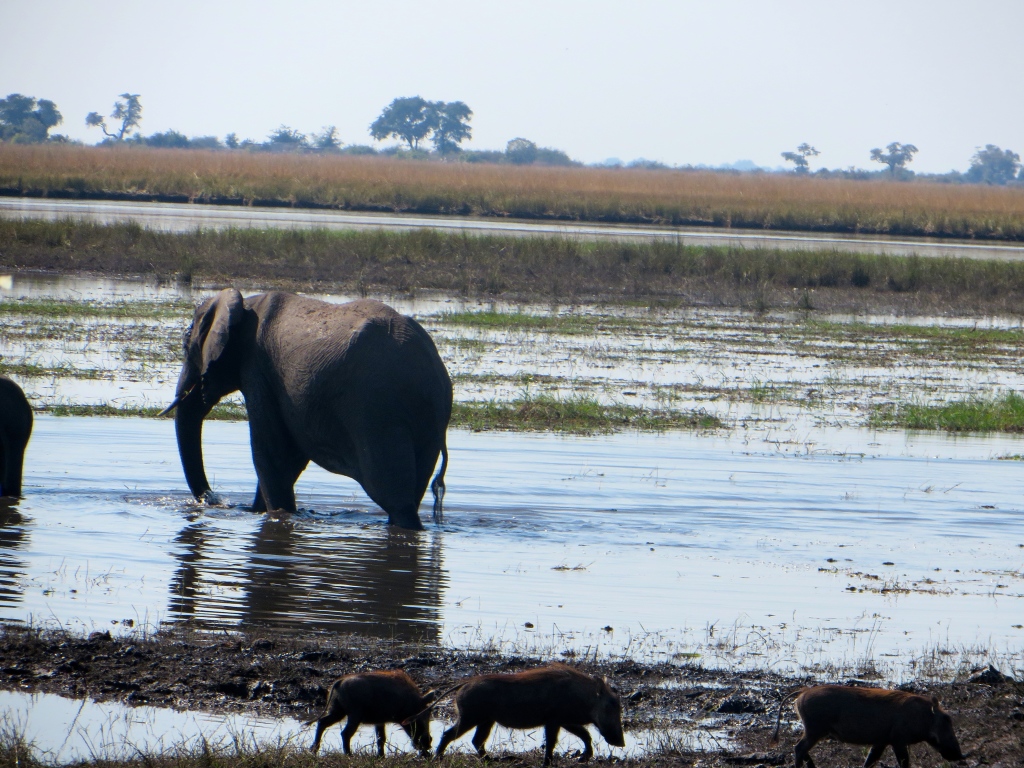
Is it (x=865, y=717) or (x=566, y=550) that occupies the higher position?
(x=865, y=717)

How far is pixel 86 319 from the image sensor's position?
18.8 metres

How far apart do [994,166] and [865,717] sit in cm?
17970

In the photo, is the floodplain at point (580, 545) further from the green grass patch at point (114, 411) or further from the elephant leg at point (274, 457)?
the elephant leg at point (274, 457)

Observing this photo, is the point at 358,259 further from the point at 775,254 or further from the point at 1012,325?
the point at 1012,325

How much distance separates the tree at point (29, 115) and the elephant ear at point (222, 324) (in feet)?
358

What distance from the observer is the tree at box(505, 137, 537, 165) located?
419ft

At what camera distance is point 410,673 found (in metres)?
5.66

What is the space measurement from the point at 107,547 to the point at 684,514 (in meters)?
4.07

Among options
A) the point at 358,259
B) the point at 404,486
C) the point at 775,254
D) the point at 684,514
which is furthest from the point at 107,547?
the point at 775,254

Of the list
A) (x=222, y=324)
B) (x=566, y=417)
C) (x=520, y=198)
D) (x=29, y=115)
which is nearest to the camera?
(x=222, y=324)

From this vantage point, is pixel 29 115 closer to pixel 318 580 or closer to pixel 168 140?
pixel 168 140

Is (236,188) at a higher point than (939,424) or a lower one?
higher

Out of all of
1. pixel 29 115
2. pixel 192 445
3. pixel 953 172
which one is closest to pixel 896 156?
pixel 953 172

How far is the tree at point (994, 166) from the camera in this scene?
16850 cm
